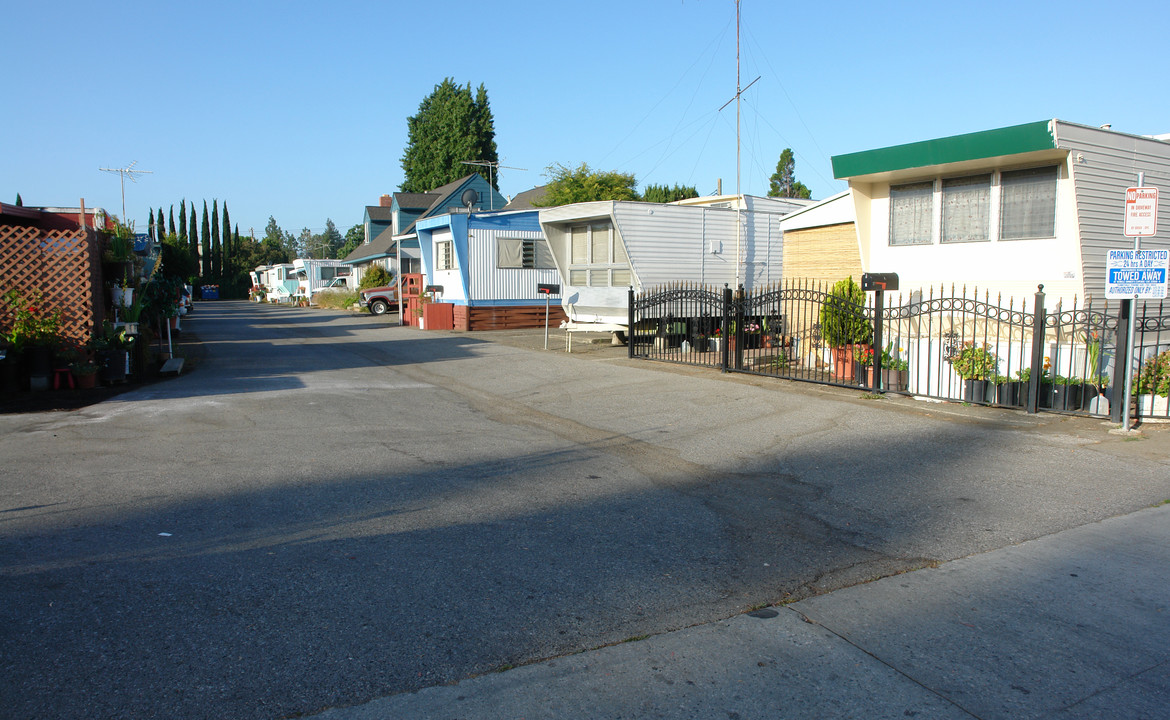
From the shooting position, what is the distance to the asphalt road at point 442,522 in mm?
3498

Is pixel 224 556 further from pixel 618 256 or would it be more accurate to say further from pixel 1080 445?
pixel 618 256

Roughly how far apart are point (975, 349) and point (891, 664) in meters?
7.87

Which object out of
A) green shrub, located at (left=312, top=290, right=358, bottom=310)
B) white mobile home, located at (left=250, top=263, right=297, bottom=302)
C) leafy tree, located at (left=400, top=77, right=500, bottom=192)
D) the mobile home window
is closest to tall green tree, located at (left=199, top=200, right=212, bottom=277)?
white mobile home, located at (left=250, top=263, right=297, bottom=302)

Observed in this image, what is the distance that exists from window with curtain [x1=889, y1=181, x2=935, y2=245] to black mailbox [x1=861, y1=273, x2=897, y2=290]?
2.21ft

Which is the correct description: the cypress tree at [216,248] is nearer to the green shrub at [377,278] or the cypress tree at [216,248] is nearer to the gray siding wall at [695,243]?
the green shrub at [377,278]

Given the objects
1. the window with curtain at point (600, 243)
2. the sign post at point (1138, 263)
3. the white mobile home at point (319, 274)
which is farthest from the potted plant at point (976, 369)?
the white mobile home at point (319, 274)

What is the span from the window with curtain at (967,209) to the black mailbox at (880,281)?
2.99 feet

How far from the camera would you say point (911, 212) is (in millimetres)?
11766

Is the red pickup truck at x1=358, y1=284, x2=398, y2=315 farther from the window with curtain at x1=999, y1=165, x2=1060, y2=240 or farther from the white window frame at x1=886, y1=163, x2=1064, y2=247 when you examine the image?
the window with curtain at x1=999, y1=165, x2=1060, y2=240

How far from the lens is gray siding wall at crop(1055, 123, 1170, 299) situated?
9.29 m

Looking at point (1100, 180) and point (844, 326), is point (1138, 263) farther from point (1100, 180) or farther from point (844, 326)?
point (844, 326)

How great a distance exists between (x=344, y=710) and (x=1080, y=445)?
781 cm

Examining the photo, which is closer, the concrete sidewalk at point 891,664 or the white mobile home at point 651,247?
the concrete sidewalk at point 891,664

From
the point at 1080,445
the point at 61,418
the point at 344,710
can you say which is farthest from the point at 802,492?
the point at 61,418
